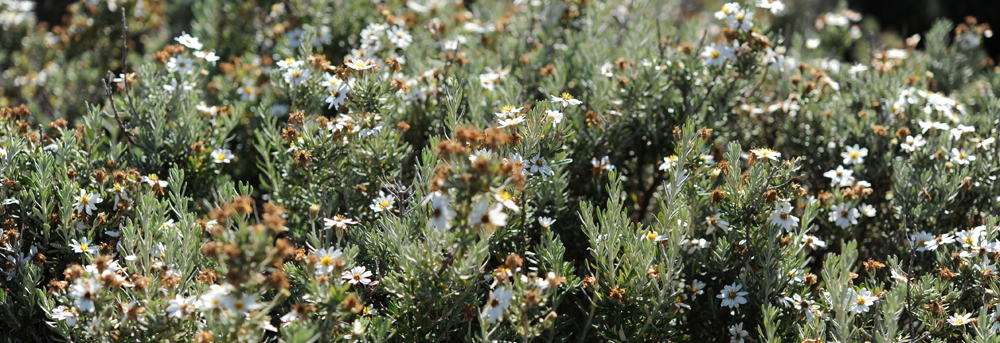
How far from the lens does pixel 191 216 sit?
2721 mm

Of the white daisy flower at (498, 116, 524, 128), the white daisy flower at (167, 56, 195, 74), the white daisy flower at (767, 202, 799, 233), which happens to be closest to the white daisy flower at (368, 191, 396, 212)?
the white daisy flower at (498, 116, 524, 128)

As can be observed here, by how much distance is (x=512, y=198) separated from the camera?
2.54 metres

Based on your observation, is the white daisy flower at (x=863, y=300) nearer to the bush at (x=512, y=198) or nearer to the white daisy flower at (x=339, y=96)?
the bush at (x=512, y=198)

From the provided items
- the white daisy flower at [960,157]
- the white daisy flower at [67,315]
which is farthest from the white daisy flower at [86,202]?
the white daisy flower at [960,157]

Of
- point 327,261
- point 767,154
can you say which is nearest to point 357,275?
point 327,261

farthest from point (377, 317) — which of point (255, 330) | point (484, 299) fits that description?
point (484, 299)

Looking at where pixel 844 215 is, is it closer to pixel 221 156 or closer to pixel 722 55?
pixel 722 55

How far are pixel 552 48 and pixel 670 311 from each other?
8.09 feet

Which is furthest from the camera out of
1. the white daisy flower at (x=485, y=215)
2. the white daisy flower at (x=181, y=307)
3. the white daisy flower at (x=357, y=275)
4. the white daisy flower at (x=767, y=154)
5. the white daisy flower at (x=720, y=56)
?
the white daisy flower at (x=720, y=56)

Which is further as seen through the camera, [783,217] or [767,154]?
[783,217]

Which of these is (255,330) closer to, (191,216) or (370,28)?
(191,216)

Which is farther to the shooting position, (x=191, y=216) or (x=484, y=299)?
(x=484, y=299)

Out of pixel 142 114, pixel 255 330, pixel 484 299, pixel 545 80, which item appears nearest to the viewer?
pixel 255 330

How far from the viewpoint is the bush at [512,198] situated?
93.2 inches
